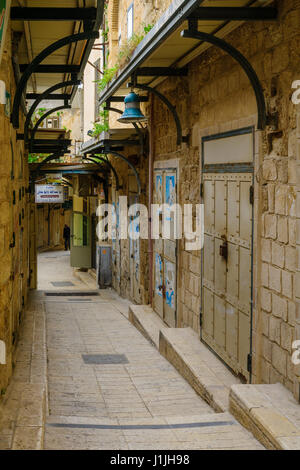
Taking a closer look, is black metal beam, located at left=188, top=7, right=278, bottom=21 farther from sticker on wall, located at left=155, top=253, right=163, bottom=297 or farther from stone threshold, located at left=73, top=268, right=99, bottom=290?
stone threshold, located at left=73, top=268, right=99, bottom=290

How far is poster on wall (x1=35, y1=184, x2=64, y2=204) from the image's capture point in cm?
1769

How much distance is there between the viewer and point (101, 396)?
20.7 feet

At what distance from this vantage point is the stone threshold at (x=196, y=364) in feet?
18.9

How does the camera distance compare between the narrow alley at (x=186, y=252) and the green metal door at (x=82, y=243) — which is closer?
the narrow alley at (x=186, y=252)

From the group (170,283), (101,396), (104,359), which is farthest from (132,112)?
(101,396)

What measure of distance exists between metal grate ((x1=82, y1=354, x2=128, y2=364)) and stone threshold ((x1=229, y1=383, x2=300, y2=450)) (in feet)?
9.68

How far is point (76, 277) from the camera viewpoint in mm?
21625

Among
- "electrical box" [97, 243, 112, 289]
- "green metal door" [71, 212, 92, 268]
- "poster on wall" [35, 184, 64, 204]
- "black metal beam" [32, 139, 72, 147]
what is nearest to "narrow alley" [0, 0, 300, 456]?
"black metal beam" [32, 139, 72, 147]

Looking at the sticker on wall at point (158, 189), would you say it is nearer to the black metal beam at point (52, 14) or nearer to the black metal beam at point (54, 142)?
the black metal beam at point (54, 142)

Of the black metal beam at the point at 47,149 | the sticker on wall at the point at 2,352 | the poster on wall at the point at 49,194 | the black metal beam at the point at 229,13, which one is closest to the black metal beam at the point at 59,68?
the black metal beam at the point at 229,13

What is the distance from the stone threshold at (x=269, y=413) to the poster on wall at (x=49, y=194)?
13.3 metres

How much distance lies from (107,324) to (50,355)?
2.53 m

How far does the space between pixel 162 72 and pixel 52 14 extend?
285 cm

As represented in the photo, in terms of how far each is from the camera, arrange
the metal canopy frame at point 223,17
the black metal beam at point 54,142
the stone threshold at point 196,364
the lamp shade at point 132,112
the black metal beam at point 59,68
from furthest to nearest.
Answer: the black metal beam at point 54,142 < the lamp shade at point 132,112 < the black metal beam at point 59,68 < the stone threshold at point 196,364 < the metal canopy frame at point 223,17
